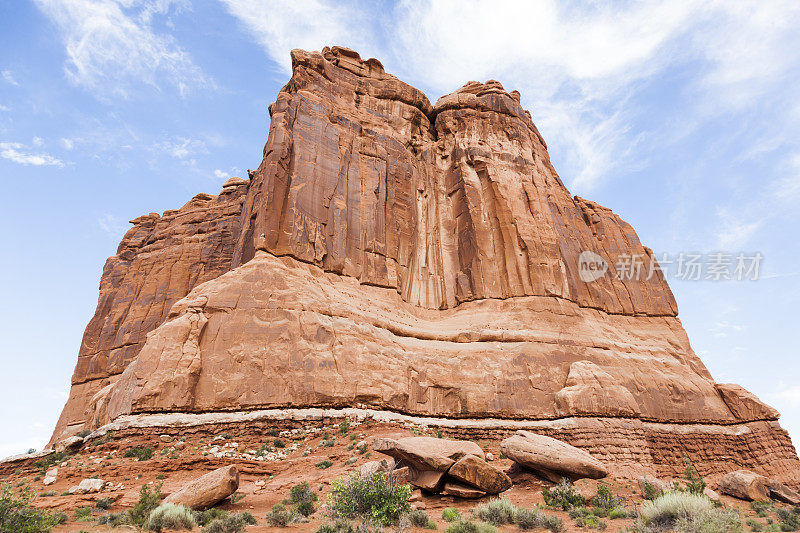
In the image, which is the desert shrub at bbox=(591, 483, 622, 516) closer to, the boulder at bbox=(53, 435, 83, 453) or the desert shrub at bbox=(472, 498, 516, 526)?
the desert shrub at bbox=(472, 498, 516, 526)

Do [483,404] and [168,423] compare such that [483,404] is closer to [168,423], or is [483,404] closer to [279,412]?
[279,412]

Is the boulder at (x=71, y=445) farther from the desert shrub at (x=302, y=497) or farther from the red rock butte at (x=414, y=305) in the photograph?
the desert shrub at (x=302, y=497)

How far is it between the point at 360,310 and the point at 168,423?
10640 millimetres

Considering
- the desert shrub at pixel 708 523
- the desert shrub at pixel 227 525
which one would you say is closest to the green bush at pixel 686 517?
the desert shrub at pixel 708 523

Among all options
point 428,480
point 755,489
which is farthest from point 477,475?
point 755,489

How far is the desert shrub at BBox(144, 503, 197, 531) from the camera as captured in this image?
9.51m

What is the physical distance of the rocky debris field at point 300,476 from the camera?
37.8ft

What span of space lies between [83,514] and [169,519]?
3216 millimetres

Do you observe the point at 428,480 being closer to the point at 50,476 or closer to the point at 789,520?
the point at 789,520

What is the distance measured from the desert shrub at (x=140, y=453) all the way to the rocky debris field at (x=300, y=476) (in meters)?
0.04

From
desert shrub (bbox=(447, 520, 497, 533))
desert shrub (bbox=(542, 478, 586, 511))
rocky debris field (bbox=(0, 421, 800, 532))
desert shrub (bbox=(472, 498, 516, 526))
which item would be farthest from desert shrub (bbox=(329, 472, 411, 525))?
desert shrub (bbox=(542, 478, 586, 511))

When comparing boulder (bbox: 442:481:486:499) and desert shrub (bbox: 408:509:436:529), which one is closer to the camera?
desert shrub (bbox: 408:509:436:529)

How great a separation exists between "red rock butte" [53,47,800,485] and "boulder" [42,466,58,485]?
9.89 ft

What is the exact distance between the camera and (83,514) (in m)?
11.1
